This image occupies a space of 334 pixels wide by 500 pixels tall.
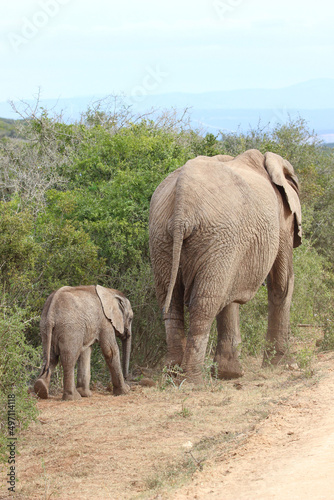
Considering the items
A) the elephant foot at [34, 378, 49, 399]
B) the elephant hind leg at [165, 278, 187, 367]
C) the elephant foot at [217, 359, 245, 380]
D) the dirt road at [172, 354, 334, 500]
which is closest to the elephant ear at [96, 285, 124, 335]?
the elephant hind leg at [165, 278, 187, 367]

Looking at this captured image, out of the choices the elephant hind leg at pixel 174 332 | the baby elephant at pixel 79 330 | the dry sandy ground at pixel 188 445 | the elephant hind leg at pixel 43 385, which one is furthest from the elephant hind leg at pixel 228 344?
the elephant hind leg at pixel 43 385

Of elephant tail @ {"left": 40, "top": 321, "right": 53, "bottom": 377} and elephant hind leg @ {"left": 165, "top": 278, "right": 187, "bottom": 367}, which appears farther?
elephant hind leg @ {"left": 165, "top": 278, "right": 187, "bottom": 367}

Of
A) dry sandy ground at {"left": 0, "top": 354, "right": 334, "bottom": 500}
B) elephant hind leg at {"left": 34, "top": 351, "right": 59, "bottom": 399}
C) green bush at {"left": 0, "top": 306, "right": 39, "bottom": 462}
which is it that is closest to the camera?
dry sandy ground at {"left": 0, "top": 354, "right": 334, "bottom": 500}

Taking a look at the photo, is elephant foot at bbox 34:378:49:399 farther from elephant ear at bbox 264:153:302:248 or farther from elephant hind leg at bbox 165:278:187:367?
elephant ear at bbox 264:153:302:248

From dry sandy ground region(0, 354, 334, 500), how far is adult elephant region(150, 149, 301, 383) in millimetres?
659

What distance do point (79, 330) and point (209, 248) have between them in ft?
5.12

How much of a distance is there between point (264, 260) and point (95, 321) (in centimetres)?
197

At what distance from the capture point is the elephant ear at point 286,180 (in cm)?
855

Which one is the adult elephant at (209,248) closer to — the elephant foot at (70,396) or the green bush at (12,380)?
the elephant foot at (70,396)

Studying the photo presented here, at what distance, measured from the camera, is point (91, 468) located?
4977mm

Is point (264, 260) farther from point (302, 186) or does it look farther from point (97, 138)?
point (302, 186)

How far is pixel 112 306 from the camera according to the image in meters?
7.80

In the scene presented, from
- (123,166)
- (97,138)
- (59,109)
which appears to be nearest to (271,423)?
(123,166)

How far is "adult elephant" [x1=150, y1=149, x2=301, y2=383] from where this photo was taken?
710cm
